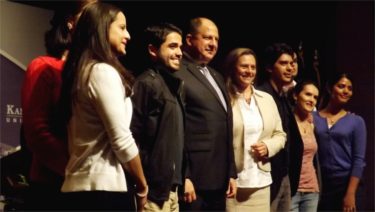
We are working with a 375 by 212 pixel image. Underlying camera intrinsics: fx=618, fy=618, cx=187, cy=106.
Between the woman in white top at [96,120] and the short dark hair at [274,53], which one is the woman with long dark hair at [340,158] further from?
the woman in white top at [96,120]

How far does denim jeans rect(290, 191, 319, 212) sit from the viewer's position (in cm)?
332

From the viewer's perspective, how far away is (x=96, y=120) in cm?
179

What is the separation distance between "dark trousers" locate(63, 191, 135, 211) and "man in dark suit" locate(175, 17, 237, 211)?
2.60 feet

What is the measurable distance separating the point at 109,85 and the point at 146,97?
680 millimetres

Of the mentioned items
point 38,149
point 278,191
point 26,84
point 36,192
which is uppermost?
point 26,84

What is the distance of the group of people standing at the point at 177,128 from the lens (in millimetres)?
1791

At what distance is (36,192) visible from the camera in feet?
6.17

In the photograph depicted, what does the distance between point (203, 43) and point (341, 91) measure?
1.16 metres

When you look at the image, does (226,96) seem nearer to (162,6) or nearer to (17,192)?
(17,192)

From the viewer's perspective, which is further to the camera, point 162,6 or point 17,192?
point 162,6

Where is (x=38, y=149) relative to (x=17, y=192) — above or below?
above

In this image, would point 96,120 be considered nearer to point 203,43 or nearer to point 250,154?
point 203,43

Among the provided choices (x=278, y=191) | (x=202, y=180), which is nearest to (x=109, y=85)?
(x=202, y=180)

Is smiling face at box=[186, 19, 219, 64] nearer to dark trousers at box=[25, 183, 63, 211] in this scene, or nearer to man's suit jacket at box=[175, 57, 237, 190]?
man's suit jacket at box=[175, 57, 237, 190]
